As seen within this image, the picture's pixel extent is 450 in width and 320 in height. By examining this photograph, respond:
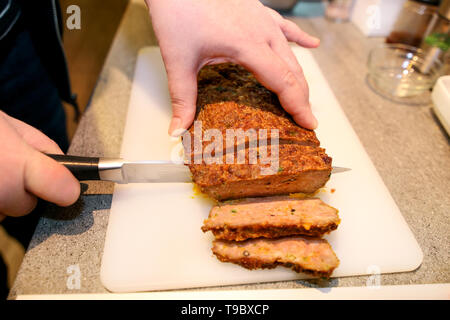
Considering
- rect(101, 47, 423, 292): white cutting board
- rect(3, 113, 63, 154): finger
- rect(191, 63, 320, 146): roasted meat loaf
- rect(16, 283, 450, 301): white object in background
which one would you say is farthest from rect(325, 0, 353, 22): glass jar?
rect(3, 113, 63, 154): finger

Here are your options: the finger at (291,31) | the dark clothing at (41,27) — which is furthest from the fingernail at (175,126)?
the dark clothing at (41,27)

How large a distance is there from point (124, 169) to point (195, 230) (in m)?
0.53

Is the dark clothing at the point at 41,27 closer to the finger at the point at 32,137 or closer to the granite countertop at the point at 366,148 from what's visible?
the granite countertop at the point at 366,148

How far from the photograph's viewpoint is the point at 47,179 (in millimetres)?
1371

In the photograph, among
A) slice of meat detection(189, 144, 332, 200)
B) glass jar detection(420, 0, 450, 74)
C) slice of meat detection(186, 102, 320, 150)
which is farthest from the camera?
glass jar detection(420, 0, 450, 74)

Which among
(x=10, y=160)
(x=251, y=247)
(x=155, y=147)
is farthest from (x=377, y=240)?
(x=10, y=160)

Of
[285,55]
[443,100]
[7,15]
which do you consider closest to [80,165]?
[7,15]

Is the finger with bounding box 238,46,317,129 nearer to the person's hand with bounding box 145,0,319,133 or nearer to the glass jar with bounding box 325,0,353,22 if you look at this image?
the person's hand with bounding box 145,0,319,133

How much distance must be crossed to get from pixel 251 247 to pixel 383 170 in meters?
1.17

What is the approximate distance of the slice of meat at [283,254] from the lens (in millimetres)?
1377

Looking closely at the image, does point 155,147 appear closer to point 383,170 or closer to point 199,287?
point 199,287

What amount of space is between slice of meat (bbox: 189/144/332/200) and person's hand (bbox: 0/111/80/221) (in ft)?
2.16

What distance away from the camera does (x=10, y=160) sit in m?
1.29

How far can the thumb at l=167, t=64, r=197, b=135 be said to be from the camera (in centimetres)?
167
